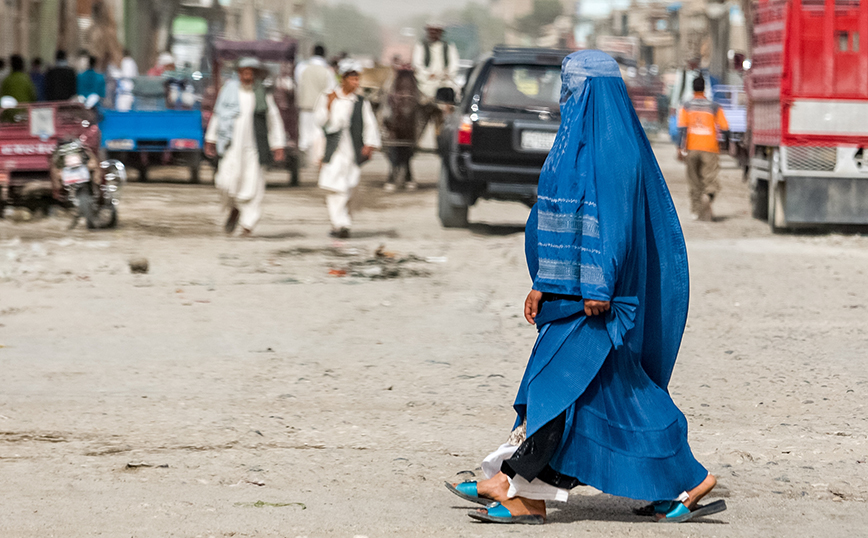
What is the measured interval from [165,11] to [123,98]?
106ft

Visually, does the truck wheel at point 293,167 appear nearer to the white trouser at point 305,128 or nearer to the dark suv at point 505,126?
the white trouser at point 305,128

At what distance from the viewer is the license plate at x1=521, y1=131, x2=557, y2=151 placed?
12789mm

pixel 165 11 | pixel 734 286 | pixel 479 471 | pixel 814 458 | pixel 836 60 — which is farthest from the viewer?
pixel 165 11

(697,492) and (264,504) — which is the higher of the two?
(697,492)

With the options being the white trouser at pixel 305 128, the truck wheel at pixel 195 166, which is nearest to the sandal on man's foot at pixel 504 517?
the truck wheel at pixel 195 166

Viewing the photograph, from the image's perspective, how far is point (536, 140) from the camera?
42.1 ft

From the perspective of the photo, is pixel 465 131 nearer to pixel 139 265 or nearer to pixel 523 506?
pixel 139 265

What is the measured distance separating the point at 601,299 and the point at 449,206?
32.8 feet

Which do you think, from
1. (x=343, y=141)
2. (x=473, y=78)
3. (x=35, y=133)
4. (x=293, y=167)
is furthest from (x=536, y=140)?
(x=293, y=167)

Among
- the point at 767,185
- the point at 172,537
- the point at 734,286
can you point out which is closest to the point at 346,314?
the point at 734,286

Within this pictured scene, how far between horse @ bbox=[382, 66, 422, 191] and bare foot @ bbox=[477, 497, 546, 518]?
15.7 metres

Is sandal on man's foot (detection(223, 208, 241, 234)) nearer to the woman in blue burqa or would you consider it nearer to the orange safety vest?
the orange safety vest

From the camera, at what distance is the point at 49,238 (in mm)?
12617

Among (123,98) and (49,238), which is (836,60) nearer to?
(49,238)
